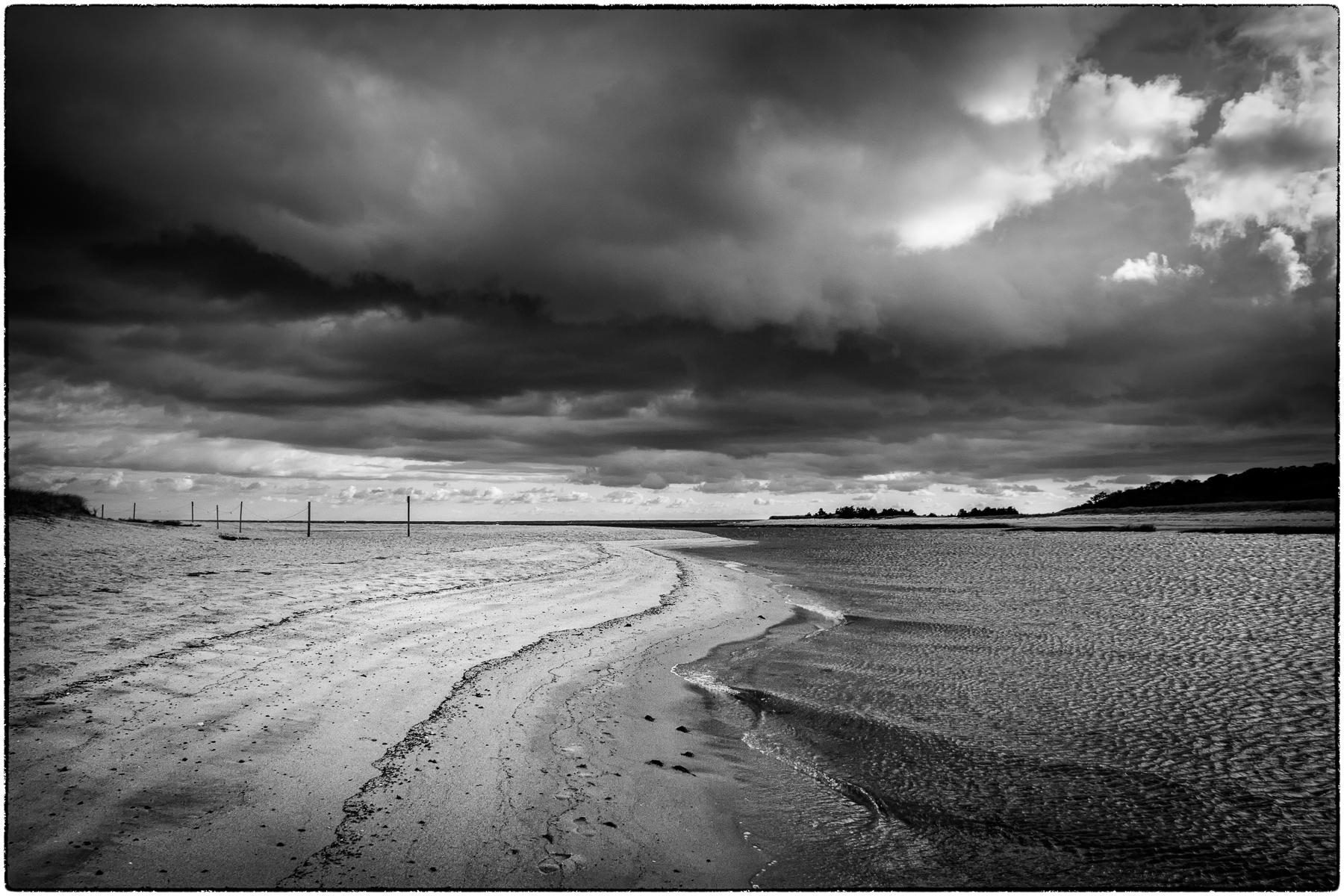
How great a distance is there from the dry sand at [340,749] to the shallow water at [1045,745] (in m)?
0.88

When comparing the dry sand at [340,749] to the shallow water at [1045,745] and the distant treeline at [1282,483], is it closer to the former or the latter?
the shallow water at [1045,745]

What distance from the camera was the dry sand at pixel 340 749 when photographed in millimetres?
3863

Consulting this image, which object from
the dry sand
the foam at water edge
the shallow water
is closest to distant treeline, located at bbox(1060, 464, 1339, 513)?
the shallow water

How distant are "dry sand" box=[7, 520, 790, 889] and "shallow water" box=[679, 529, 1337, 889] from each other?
34.5 inches

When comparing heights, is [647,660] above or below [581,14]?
below

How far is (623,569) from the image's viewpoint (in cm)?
2416

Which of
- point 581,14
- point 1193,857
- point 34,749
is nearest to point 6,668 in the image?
point 34,749

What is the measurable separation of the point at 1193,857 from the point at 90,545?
82.2 feet

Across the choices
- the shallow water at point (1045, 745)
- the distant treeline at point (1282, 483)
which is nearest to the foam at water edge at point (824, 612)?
the shallow water at point (1045, 745)

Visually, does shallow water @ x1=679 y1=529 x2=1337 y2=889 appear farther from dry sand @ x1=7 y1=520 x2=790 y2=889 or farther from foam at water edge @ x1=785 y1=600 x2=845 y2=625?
dry sand @ x1=7 y1=520 x2=790 y2=889

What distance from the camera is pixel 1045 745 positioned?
21.5 feet

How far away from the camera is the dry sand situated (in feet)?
12.7

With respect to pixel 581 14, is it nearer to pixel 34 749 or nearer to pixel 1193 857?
pixel 34 749

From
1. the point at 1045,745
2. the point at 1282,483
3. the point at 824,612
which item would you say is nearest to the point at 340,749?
the point at 1045,745
